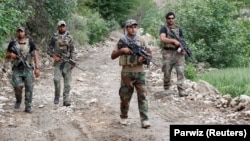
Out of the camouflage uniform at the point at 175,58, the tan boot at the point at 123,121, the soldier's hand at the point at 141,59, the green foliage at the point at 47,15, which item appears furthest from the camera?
the green foliage at the point at 47,15

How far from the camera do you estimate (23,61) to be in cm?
869

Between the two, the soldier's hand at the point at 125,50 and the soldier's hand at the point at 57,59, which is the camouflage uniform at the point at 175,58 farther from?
the soldier's hand at the point at 125,50

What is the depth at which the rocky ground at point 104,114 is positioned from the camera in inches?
293

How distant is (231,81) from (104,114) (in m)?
4.10

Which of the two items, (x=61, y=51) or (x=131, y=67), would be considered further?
(x=61, y=51)

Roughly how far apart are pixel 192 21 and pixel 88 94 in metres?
6.44

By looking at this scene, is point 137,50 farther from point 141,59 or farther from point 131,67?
point 131,67

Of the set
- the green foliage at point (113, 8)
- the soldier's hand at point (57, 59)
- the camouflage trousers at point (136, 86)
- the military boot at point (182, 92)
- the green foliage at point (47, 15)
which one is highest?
the green foliage at point (113, 8)

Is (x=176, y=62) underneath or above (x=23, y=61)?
underneath

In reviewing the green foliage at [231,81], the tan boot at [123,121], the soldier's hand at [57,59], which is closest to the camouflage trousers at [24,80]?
the soldier's hand at [57,59]

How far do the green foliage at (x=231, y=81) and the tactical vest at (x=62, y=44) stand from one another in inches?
149

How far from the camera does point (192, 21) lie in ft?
52.8

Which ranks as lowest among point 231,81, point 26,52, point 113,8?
point 231,81

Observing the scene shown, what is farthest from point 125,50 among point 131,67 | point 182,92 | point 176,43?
point 182,92
